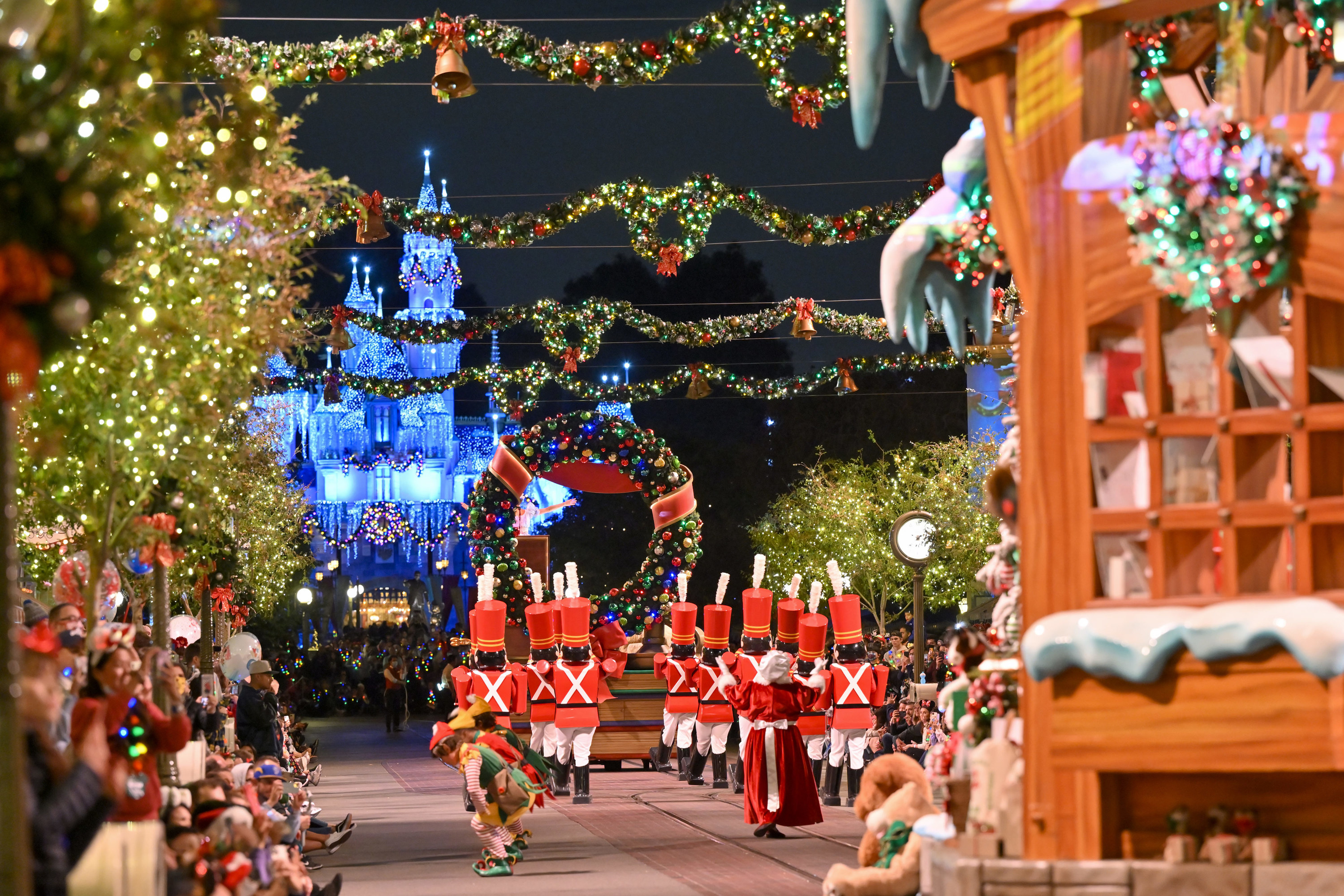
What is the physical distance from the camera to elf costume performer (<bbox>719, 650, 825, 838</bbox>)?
15.7 m

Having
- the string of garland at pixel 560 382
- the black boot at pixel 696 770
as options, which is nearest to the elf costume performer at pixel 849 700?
the black boot at pixel 696 770

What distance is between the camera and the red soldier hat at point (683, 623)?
69.7 feet

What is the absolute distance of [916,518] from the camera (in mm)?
21625

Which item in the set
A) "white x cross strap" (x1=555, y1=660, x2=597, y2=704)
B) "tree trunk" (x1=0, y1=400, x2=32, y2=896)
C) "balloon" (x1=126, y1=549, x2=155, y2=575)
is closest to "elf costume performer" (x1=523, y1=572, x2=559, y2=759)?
"white x cross strap" (x1=555, y1=660, x2=597, y2=704)

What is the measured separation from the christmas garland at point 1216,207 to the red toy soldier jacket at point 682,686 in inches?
587

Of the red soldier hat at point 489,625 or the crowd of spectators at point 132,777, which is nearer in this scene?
the crowd of spectators at point 132,777

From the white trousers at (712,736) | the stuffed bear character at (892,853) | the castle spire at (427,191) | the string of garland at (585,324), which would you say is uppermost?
the castle spire at (427,191)

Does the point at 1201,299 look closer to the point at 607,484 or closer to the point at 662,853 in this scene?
the point at 662,853

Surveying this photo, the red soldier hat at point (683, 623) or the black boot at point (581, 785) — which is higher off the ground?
the red soldier hat at point (683, 623)

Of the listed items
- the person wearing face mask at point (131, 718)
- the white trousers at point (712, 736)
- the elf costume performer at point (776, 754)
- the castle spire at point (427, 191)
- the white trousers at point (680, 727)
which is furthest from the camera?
the castle spire at point (427, 191)

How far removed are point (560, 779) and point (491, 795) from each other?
22.1 ft

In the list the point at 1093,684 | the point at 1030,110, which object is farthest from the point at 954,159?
the point at 1093,684

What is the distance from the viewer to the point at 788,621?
Result: 807 inches

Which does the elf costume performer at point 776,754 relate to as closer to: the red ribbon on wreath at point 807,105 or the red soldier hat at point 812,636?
the red soldier hat at point 812,636
